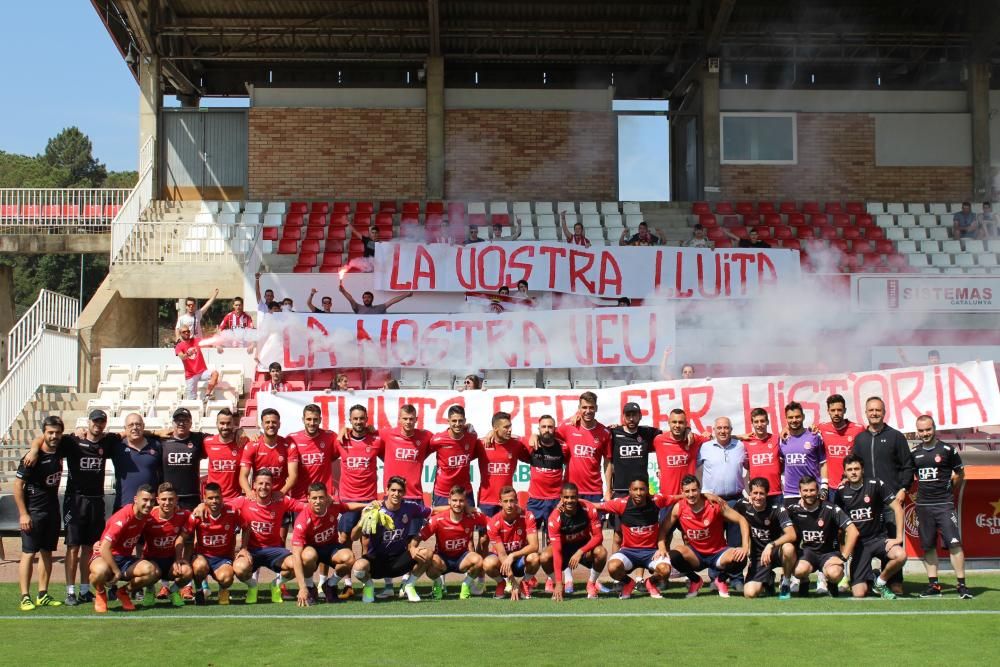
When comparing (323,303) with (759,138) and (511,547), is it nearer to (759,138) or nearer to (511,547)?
(511,547)

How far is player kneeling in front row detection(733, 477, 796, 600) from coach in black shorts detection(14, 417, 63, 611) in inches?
224

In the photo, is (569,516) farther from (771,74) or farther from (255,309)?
(771,74)

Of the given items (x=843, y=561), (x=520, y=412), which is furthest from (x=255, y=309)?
(x=843, y=561)

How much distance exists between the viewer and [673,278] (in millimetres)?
18469

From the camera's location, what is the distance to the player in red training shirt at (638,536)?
32.3 ft

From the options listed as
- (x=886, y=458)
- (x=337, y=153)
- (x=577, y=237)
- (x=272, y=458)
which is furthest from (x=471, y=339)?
(x=337, y=153)

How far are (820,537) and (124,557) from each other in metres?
Answer: 5.72

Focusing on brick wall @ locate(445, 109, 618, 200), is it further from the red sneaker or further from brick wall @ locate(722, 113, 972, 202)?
the red sneaker

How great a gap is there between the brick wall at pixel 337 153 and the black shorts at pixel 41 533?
16345 mm

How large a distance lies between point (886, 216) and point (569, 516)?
1634 centimetres

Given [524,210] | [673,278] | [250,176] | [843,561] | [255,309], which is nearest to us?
[843,561]

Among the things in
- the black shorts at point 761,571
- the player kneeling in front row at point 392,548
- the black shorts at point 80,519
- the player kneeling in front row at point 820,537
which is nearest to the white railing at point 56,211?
the black shorts at point 80,519

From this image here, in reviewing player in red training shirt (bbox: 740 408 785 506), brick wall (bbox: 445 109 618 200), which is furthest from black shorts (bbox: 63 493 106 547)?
brick wall (bbox: 445 109 618 200)

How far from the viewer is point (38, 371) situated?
56.9 ft
